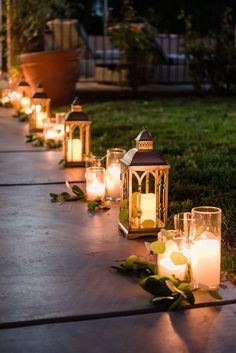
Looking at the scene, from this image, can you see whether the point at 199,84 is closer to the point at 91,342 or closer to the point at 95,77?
the point at 95,77

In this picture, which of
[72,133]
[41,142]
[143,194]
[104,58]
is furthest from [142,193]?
[104,58]

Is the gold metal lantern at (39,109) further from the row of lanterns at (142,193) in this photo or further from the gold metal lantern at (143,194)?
the gold metal lantern at (143,194)

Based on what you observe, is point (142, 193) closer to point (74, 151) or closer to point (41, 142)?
point (74, 151)

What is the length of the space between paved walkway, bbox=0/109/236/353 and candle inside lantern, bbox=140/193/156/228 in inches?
6.4

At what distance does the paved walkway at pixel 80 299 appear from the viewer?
2447 mm

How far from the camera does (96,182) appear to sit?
4336 mm

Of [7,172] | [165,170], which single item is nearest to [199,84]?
[7,172]

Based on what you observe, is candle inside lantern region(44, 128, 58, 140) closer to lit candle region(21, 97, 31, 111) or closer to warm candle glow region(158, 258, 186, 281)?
lit candle region(21, 97, 31, 111)

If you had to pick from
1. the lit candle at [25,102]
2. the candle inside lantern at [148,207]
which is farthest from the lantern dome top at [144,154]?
the lit candle at [25,102]

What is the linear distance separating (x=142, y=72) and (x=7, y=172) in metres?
6.11

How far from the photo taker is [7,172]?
5414mm

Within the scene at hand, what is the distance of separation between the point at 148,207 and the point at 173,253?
0.76 metres

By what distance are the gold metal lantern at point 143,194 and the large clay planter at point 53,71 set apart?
22.1 feet

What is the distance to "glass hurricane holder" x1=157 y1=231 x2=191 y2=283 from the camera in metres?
2.88
